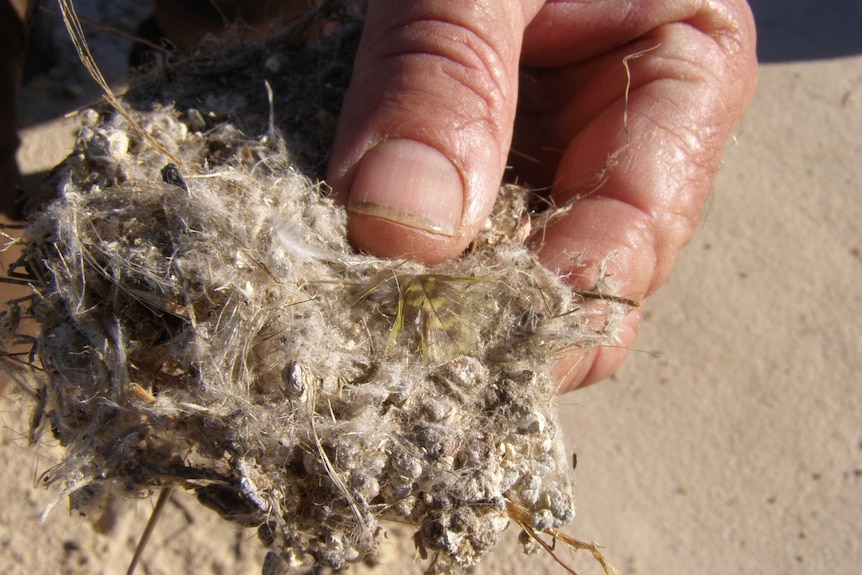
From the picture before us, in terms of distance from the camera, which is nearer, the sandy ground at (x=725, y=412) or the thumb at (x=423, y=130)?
the thumb at (x=423, y=130)

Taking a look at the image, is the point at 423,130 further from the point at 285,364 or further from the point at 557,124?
the point at 557,124

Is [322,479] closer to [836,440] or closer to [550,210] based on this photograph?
[550,210]

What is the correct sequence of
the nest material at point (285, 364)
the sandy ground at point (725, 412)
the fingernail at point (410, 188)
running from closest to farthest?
the nest material at point (285, 364)
the fingernail at point (410, 188)
the sandy ground at point (725, 412)

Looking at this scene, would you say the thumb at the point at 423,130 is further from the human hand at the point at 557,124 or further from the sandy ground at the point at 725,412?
the sandy ground at the point at 725,412

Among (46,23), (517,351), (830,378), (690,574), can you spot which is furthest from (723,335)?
(46,23)

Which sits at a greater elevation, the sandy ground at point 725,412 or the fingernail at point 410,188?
the fingernail at point 410,188

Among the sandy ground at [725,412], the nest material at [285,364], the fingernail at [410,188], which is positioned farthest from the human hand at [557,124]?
the sandy ground at [725,412]

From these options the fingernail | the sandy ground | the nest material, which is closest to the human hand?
the fingernail

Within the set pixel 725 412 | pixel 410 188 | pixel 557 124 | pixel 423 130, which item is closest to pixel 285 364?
pixel 410 188
